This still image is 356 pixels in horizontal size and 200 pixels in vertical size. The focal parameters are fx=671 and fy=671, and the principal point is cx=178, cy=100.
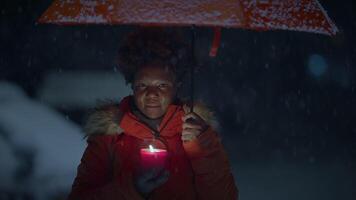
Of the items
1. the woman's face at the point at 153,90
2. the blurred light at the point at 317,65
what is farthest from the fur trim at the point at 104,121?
the blurred light at the point at 317,65

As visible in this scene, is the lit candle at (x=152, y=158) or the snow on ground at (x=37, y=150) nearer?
the lit candle at (x=152, y=158)

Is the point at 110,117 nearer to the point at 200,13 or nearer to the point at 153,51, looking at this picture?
the point at 153,51

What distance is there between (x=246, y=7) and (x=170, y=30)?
748 mm

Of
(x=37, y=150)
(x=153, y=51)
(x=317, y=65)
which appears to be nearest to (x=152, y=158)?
(x=153, y=51)

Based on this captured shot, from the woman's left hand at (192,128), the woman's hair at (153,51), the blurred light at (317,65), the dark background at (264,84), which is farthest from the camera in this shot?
the blurred light at (317,65)

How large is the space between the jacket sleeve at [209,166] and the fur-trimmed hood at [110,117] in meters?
0.23

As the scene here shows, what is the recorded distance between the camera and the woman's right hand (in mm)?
3277

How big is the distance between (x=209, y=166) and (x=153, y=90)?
1.63 ft

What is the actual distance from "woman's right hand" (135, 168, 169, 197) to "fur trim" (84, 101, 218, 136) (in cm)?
39

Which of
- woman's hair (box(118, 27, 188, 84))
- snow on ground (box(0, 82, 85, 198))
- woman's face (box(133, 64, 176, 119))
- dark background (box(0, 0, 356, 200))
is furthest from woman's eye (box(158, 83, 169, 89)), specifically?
dark background (box(0, 0, 356, 200))

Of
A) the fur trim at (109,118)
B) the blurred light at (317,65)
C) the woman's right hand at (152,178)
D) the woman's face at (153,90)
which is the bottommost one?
the woman's right hand at (152,178)

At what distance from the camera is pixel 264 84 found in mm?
12273

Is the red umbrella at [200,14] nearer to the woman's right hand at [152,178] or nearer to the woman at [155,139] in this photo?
the woman at [155,139]

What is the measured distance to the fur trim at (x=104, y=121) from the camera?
3.60m
